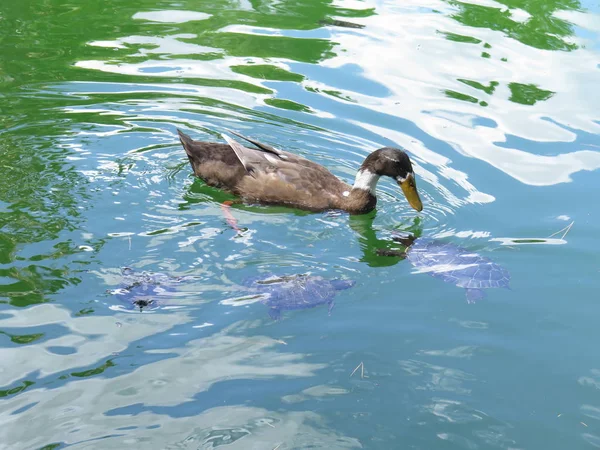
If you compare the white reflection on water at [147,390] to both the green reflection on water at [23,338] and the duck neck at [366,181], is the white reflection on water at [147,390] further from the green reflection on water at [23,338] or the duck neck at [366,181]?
the duck neck at [366,181]

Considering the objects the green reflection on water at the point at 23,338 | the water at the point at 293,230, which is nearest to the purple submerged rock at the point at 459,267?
the water at the point at 293,230

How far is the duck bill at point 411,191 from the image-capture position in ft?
28.0

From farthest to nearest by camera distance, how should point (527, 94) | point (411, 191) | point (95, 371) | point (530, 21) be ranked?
point (530, 21)
point (527, 94)
point (411, 191)
point (95, 371)

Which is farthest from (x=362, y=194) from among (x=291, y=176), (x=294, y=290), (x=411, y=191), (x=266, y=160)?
(x=294, y=290)

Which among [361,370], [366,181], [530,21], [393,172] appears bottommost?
[361,370]

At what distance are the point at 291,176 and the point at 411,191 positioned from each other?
48.6 inches

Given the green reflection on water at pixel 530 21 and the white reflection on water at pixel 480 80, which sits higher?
the green reflection on water at pixel 530 21

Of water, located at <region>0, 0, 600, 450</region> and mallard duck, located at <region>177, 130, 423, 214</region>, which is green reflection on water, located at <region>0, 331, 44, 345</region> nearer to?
water, located at <region>0, 0, 600, 450</region>

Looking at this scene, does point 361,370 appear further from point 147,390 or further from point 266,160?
point 266,160

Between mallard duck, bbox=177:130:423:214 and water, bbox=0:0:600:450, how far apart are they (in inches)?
8.1

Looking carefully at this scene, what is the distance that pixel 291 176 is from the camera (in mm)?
8734

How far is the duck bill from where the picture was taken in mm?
8523

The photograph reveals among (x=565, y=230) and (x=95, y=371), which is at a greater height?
(x=565, y=230)

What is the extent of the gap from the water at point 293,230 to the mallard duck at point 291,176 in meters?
0.21
